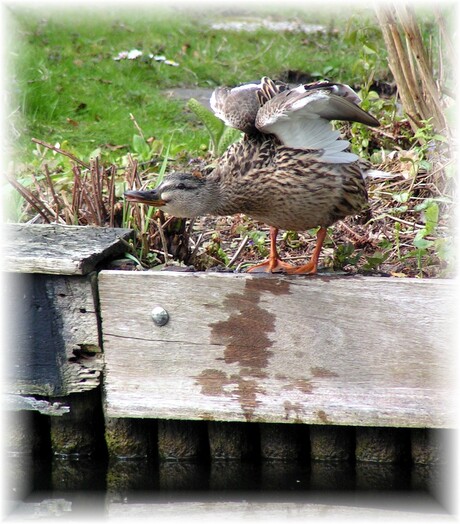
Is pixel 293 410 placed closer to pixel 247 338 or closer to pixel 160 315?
pixel 247 338

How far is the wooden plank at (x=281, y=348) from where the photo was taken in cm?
426

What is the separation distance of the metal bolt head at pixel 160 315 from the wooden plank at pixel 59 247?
361 mm

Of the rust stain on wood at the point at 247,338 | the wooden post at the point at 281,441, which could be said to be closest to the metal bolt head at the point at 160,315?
the rust stain on wood at the point at 247,338

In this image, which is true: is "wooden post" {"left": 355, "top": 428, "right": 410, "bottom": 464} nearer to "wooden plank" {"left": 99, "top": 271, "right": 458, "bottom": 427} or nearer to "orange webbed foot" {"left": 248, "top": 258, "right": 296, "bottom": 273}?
"wooden plank" {"left": 99, "top": 271, "right": 458, "bottom": 427}

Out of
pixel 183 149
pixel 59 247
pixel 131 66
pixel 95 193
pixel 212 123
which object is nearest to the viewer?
pixel 59 247

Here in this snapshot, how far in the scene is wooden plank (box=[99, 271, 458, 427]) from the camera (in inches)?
168

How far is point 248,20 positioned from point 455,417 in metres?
7.30

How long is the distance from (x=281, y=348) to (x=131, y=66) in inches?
208

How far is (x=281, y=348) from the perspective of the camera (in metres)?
4.36

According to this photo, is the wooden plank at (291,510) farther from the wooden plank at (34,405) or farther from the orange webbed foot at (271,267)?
the orange webbed foot at (271,267)

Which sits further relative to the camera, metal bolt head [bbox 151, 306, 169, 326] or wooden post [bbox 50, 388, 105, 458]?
wooden post [bbox 50, 388, 105, 458]

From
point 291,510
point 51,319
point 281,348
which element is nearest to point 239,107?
point 281,348

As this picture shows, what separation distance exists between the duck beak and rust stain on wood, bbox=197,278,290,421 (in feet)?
1.86

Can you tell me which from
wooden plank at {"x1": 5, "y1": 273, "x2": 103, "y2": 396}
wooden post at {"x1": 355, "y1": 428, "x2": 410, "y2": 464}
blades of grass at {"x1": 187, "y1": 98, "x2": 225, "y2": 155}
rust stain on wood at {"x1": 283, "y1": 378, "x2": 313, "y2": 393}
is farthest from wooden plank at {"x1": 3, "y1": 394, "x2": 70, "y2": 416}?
blades of grass at {"x1": 187, "y1": 98, "x2": 225, "y2": 155}
